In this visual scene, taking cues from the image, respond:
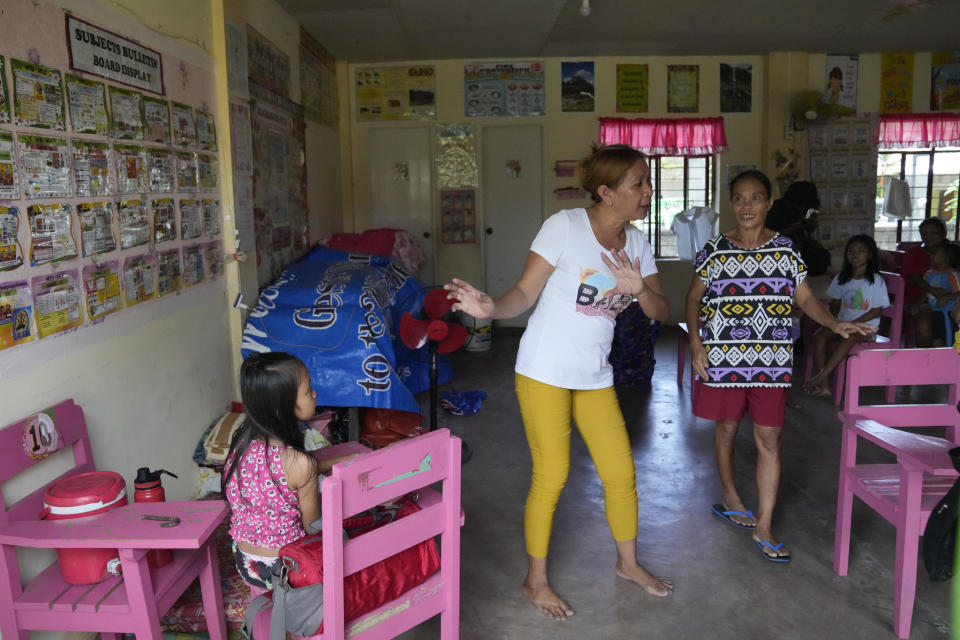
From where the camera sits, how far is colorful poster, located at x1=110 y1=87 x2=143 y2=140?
260 centimetres

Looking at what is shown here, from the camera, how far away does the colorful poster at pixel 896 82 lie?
7.36m

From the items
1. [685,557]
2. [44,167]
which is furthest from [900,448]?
[44,167]

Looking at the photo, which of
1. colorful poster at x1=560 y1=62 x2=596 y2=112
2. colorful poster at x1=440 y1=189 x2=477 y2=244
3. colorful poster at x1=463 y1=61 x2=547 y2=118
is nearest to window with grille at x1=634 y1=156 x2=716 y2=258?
colorful poster at x1=560 y1=62 x2=596 y2=112

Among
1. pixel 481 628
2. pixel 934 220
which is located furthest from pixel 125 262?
pixel 934 220

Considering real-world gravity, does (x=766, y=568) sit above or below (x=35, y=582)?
below

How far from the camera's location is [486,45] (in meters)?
6.58

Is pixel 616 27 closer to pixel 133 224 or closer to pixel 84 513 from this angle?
pixel 133 224

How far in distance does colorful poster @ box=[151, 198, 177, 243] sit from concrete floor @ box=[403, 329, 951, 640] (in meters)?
1.73

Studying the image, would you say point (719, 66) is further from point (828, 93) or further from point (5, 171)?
point (5, 171)

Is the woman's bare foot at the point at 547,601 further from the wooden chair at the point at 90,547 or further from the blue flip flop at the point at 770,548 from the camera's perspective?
the wooden chair at the point at 90,547

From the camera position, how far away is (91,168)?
8.00 feet

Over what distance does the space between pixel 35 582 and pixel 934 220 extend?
630cm

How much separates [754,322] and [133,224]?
2.32 metres

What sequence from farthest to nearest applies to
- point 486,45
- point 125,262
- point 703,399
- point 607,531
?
point 486,45, point 607,531, point 703,399, point 125,262
